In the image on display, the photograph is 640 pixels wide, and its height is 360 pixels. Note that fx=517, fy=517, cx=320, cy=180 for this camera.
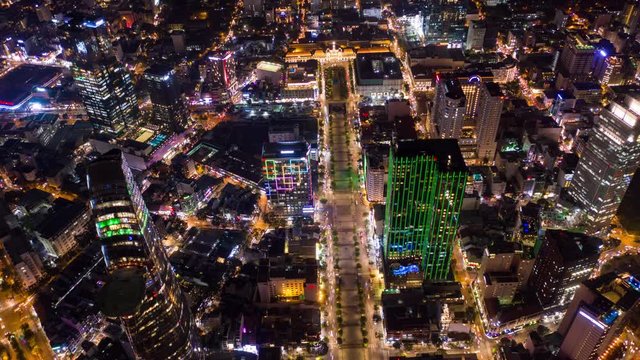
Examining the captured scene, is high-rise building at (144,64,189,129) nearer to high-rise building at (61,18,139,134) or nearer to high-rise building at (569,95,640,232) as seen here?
high-rise building at (61,18,139,134)

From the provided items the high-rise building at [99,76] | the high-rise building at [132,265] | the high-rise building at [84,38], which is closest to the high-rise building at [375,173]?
the high-rise building at [132,265]

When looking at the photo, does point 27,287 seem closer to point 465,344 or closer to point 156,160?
point 156,160

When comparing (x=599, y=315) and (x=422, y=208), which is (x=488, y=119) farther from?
(x=599, y=315)

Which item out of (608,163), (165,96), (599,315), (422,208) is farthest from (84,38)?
A: (599,315)

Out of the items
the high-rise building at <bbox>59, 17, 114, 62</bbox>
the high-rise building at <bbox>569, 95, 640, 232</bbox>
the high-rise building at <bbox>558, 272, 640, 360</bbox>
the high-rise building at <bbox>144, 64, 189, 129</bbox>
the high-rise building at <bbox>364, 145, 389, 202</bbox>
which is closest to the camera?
the high-rise building at <bbox>558, 272, 640, 360</bbox>

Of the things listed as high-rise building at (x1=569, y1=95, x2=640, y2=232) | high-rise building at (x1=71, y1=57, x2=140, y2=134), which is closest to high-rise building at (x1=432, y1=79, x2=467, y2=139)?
high-rise building at (x1=569, y1=95, x2=640, y2=232)

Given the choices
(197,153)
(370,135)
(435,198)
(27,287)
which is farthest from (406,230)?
(27,287)

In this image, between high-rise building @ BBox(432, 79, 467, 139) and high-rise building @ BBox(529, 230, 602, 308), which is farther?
high-rise building @ BBox(432, 79, 467, 139)

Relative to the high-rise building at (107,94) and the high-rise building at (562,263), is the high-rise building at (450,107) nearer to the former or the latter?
the high-rise building at (562,263)
